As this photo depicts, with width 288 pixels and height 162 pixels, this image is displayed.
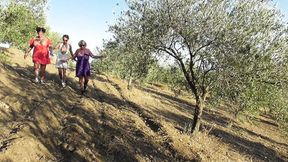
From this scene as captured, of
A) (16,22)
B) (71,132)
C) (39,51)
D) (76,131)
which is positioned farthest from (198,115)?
(16,22)

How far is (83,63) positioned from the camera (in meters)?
18.5

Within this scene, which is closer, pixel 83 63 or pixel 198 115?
pixel 83 63

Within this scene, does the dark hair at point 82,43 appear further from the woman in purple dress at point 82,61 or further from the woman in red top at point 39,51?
the woman in red top at point 39,51

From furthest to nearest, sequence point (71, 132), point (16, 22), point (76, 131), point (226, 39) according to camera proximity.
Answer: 1. point (16, 22)
2. point (226, 39)
3. point (76, 131)
4. point (71, 132)

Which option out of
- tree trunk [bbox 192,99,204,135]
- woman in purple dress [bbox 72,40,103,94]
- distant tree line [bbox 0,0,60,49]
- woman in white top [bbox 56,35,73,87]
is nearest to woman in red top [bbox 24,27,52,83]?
woman in white top [bbox 56,35,73,87]

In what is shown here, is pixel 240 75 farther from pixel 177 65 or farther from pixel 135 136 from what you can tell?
pixel 135 136

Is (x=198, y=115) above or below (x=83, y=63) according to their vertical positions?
below

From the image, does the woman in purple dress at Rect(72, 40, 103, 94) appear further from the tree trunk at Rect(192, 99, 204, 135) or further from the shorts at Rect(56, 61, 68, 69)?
the tree trunk at Rect(192, 99, 204, 135)

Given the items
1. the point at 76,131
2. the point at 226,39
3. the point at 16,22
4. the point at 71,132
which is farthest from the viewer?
the point at 16,22

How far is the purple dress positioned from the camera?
18422 millimetres

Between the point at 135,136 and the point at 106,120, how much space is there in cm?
124

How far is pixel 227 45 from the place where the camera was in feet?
57.5

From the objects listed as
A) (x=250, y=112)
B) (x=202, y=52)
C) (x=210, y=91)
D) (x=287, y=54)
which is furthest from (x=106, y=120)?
(x=250, y=112)

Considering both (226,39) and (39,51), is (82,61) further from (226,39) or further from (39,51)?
(226,39)
